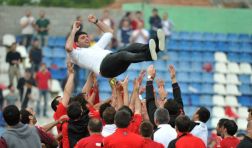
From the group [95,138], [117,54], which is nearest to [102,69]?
[117,54]

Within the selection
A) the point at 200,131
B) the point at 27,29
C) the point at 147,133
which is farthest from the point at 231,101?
the point at 147,133

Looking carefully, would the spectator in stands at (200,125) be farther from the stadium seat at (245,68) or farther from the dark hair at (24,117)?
the stadium seat at (245,68)

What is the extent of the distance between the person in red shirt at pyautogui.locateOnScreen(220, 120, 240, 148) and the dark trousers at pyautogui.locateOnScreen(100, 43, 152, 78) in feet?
5.17

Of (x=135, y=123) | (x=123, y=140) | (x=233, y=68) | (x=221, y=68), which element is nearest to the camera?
(x=123, y=140)

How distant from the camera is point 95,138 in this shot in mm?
12094

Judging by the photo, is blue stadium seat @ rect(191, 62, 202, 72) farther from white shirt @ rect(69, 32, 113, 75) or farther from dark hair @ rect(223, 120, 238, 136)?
dark hair @ rect(223, 120, 238, 136)

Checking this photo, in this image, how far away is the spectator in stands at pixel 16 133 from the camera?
1136cm

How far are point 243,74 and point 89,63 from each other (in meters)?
16.8

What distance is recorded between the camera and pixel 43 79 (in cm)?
2694

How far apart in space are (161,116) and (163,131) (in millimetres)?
235

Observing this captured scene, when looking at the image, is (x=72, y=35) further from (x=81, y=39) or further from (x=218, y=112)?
(x=218, y=112)

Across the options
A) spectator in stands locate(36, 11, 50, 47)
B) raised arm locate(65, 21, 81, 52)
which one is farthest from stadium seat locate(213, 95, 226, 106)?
raised arm locate(65, 21, 81, 52)

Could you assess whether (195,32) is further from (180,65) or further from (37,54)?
(37,54)

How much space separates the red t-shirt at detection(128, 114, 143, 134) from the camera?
13.1 m
